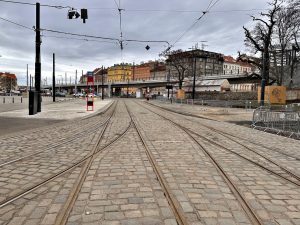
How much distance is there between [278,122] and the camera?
16.7 m

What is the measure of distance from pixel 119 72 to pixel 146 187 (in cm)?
16099

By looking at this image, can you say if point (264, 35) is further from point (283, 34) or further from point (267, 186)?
point (267, 186)

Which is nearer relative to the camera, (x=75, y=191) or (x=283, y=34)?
(x=75, y=191)

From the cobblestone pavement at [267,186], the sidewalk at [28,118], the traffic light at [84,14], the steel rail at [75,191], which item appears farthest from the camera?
the traffic light at [84,14]

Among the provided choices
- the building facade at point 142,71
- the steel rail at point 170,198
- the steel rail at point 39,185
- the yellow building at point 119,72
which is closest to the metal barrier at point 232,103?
the steel rail at point 170,198

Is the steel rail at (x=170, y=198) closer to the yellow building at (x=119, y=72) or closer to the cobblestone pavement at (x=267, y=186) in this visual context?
the cobblestone pavement at (x=267, y=186)

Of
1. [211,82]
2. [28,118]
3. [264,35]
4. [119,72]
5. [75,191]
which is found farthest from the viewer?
[119,72]

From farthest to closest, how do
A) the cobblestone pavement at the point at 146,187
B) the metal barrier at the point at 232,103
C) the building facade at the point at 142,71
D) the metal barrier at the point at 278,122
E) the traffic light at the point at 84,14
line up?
the building facade at the point at 142,71, the metal barrier at the point at 232,103, the traffic light at the point at 84,14, the metal barrier at the point at 278,122, the cobblestone pavement at the point at 146,187

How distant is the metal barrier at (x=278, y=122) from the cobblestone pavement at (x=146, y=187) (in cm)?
554

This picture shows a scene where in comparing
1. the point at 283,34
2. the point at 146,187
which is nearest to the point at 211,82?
the point at 283,34

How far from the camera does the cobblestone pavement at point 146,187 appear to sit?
4.42 m

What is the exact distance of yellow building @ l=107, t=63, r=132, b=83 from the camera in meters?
160

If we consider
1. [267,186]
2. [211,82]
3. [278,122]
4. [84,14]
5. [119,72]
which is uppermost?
[119,72]

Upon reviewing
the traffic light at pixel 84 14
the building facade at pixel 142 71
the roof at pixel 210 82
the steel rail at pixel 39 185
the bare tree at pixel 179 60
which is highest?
the building facade at pixel 142 71
